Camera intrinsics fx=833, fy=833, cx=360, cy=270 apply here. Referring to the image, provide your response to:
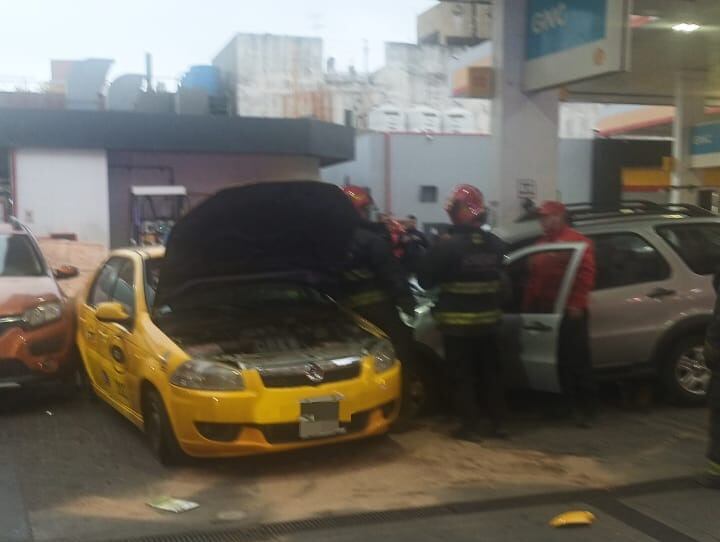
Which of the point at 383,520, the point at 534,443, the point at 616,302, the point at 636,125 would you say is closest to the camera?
the point at 383,520

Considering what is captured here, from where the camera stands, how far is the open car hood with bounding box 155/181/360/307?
20.2 feet

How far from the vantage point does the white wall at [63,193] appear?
17422 mm

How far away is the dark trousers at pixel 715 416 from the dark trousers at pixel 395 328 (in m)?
2.44

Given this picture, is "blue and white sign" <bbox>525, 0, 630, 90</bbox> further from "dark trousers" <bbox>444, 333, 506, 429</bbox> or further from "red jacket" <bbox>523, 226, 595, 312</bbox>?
"dark trousers" <bbox>444, 333, 506, 429</bbox>

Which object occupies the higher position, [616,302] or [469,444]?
[616,302]

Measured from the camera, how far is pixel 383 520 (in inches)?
189

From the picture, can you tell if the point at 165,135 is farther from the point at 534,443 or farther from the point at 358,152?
the point at 534,443

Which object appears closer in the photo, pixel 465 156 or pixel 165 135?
pixel 165 135

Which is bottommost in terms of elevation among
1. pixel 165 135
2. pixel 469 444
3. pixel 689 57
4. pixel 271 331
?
pixel 469 444

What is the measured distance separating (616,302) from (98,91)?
17413mm

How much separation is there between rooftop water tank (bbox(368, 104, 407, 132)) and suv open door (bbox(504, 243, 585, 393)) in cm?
2331

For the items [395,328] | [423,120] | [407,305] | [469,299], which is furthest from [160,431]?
[423,120]

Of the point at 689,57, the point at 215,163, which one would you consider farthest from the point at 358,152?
the point at 689,57

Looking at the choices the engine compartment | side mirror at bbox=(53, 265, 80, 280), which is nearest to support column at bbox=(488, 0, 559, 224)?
the engine compartment
